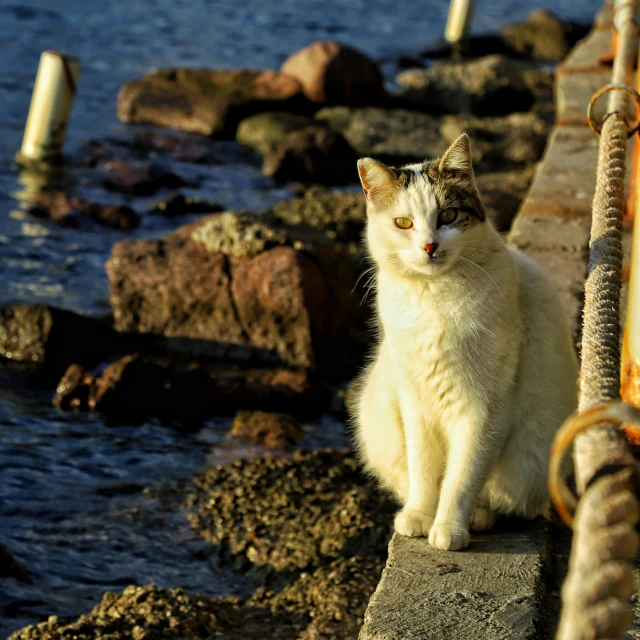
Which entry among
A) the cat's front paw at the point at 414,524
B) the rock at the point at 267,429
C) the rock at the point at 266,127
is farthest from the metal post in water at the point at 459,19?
the cat's front paw at the point at 414,524

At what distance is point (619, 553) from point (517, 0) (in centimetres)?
2162

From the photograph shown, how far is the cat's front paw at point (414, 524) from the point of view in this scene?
3.11 m

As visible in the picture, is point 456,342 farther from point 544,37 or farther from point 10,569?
point 544,37

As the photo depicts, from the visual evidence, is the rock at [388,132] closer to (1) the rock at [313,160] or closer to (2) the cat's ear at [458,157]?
→ (1) the rock at [313,160]

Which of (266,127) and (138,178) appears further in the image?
(266,127)

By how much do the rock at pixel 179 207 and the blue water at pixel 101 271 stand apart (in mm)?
154

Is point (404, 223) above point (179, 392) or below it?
above

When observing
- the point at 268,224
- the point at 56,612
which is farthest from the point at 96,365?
the point at 56,612

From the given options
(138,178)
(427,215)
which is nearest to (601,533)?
(427,215)

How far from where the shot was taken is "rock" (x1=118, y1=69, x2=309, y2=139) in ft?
39.1

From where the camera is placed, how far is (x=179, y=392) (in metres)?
5.86

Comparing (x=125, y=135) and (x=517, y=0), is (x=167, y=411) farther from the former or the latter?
(x=517, y=0)

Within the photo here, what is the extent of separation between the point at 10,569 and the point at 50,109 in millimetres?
7041

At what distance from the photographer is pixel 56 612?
4.01 m
